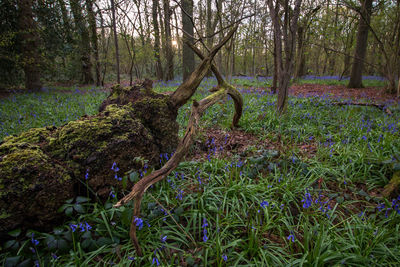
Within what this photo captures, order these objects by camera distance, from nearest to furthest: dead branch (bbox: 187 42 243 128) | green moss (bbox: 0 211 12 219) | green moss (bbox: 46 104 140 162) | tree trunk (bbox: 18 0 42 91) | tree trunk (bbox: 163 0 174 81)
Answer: green moss (bbox: 0 211 12 219)
green moss (bbox: 46 104 140 162)
dead branch (bbox: 187 42 243 128)
tree trunk (bbox: 163 0 174 81)
tree trunk (bbox: 18 0 42 91)

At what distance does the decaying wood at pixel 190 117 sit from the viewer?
4.56 feet

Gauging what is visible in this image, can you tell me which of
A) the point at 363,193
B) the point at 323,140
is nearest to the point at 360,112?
the point at 323,140

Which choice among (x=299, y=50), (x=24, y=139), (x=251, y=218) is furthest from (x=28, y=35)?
(x=299, y=50)

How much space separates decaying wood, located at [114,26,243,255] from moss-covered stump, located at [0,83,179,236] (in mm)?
434

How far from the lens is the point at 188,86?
3.11 metres

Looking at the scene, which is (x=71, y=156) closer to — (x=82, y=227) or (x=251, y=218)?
(x=82, y=227)

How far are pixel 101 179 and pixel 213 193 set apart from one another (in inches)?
50.2

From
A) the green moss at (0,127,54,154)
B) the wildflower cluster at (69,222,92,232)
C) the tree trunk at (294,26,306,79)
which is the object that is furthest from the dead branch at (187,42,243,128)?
the tree trunk at (294,26,306,79)

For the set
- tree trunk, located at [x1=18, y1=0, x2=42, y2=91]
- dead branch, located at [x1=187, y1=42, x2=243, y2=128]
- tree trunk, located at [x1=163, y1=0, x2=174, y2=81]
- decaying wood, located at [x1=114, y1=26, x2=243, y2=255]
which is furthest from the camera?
tree trunk, located at [x1=18, y1=0, x2=42, y2=91]

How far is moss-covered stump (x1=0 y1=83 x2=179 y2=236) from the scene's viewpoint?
1631 mm

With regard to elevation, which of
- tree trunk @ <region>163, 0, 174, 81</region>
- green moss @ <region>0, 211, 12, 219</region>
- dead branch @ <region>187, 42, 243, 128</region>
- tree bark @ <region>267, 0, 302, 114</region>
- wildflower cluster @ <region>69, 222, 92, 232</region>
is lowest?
wildflower cluster @ <region>69, 222, 92, 232</region>

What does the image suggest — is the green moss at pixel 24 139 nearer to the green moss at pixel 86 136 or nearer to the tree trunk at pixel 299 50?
the green moss at pixel 86 136

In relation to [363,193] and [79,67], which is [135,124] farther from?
[79,67]

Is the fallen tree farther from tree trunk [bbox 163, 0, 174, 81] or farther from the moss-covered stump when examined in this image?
tree trunk [bbox 163, 0, 174, 81]
